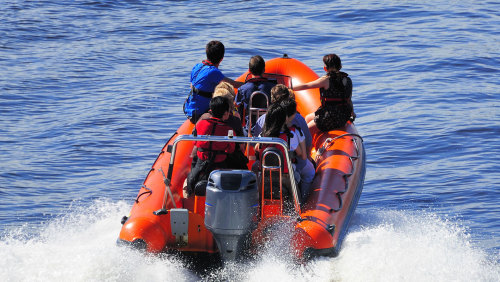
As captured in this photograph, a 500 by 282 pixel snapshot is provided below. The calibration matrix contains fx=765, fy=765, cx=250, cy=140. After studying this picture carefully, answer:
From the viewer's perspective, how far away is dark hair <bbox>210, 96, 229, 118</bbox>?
17.1 feet

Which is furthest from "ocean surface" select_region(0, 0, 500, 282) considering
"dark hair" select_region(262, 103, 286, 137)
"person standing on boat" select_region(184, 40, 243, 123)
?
"person standing on boat" select_region(184, 40, 243, 123)

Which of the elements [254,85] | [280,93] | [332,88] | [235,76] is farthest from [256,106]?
[235,76]

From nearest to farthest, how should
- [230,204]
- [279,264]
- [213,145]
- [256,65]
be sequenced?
[230,204], [279,264], [213,145], [256,65]

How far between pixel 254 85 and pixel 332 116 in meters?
0.76

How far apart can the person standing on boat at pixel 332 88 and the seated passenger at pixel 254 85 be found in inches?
10.1

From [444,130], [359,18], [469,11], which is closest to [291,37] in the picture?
[359,18]

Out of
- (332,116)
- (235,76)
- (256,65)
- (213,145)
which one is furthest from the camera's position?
(235,76)

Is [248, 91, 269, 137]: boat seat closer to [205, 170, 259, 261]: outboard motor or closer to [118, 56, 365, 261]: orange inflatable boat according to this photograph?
[118, 56, 365, 261]: orange inflatable boat

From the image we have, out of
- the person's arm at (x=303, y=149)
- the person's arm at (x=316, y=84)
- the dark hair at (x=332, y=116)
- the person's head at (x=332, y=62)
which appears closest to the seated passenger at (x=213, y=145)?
the person's arm at (x=303, y=149)

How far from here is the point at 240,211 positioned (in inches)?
188

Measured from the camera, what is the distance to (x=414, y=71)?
1250cm

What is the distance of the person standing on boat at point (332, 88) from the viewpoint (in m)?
6.46

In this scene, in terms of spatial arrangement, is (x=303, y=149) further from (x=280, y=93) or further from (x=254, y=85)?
(x=254, y=85)

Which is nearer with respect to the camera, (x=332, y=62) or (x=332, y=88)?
(x=332, y=62)
